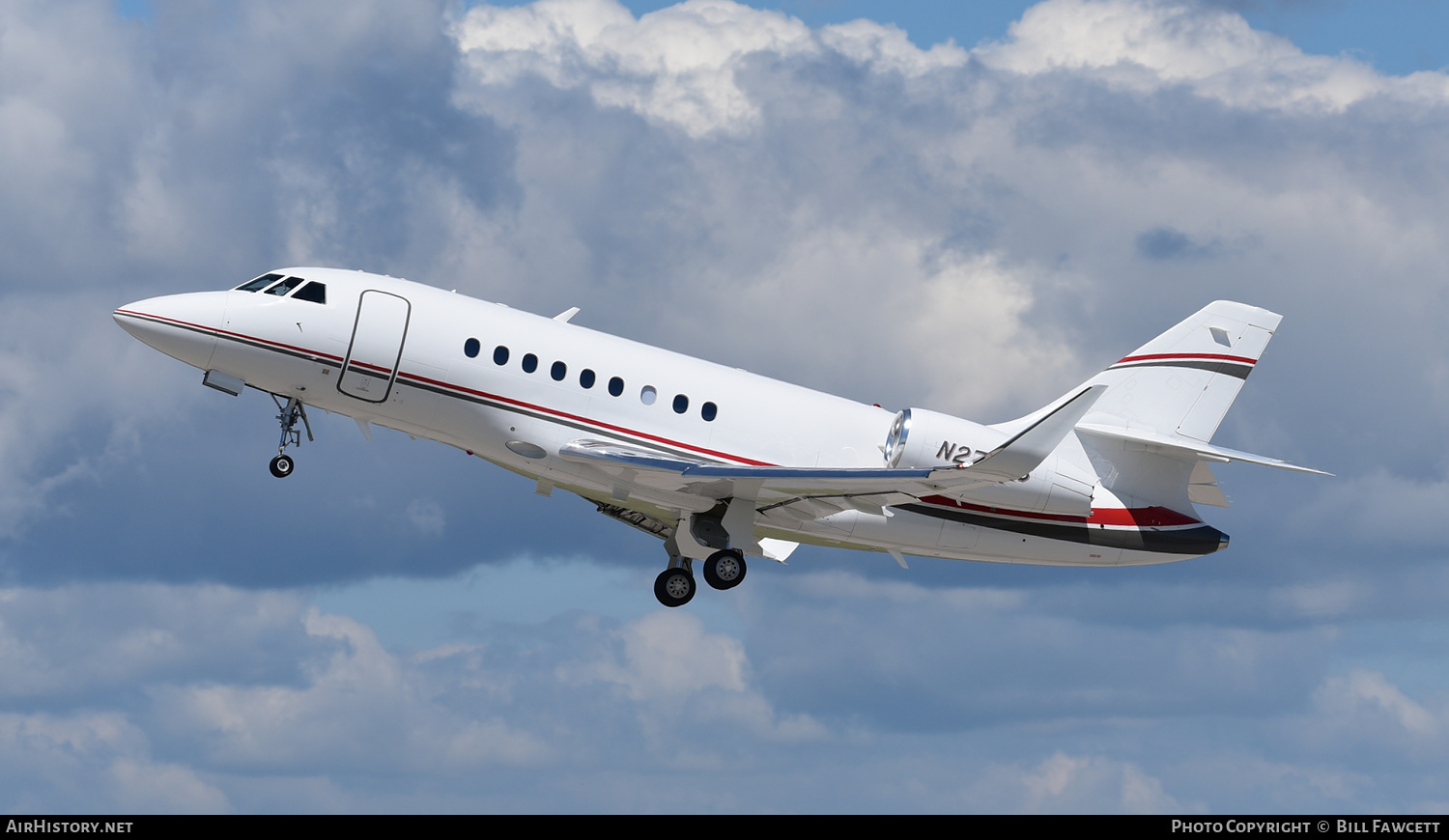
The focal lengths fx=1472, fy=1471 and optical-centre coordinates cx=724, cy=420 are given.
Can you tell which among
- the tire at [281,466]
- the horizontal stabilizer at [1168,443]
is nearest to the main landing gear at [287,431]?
the tire at [281,466]

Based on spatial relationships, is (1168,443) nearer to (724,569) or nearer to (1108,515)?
(1108,515)

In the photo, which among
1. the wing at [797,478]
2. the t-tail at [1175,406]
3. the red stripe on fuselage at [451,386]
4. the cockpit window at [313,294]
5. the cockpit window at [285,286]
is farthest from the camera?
the t-tail at [1175,406]

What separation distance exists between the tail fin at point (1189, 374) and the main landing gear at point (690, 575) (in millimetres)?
7903

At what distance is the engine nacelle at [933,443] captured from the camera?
26.6 m

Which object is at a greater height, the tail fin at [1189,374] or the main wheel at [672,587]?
the tail fin at [1189,374]

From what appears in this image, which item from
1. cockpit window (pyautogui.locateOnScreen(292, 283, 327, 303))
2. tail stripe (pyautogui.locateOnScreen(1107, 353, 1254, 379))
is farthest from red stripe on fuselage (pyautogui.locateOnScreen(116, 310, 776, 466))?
tail stripe (pyautogui.locateOnScreen(1107, 353, 1254, 379))

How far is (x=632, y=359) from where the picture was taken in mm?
27422

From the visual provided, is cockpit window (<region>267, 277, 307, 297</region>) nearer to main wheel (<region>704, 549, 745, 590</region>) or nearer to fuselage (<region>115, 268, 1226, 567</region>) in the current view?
fuselage (<region>115, 268, 1226, 567</region>)

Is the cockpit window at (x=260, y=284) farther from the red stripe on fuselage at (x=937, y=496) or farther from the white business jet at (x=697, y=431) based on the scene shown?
the red stripe on fuselage at (x=937, y=496)

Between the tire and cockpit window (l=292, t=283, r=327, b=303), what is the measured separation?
307cm

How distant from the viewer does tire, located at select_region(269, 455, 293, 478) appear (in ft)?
89.5

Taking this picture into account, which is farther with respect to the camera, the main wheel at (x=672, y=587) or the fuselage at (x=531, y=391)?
the main wheel at (x=672, y=587)

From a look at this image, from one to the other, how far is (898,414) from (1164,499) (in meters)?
6.48

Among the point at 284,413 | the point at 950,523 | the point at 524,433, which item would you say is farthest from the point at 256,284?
the point at 950,523
